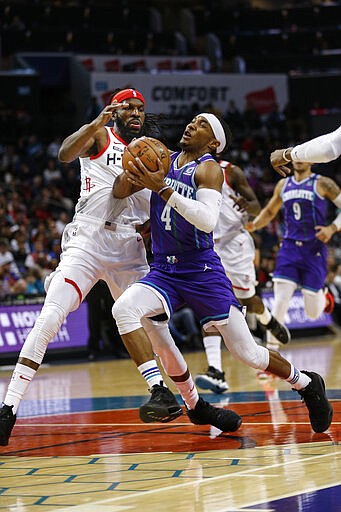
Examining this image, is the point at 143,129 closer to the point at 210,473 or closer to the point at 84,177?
the point at 84,177

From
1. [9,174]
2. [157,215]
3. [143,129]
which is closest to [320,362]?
[143,129]

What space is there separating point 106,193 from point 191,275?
0.99m

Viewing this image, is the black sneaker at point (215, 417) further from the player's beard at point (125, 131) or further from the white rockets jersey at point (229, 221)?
the white rockets jersey at point (229, 221)

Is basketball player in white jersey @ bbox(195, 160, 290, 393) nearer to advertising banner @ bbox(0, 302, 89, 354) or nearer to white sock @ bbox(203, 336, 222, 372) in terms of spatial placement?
white sock @ bbox(203, 336, 222, 372)

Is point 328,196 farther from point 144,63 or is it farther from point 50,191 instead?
point 144,63

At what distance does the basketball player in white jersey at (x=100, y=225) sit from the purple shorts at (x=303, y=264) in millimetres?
4033

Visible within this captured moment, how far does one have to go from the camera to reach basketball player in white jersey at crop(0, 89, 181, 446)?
6680 mm

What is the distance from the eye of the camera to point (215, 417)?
6.66 m

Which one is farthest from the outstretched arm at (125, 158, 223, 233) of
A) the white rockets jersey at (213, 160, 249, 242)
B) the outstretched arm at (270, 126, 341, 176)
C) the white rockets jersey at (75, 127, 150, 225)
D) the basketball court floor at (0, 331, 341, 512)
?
the white rockets jersey at (213, 160, 249, 242)

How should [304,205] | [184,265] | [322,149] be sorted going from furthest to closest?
[304,205] < [184,265] < [322,149]

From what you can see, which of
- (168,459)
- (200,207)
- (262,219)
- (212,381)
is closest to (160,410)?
(168,459)

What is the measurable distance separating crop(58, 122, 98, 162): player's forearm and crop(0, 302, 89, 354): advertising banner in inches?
300

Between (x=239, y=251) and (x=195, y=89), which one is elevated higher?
(x=195, y=89)

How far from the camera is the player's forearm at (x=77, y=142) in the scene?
260 inches
